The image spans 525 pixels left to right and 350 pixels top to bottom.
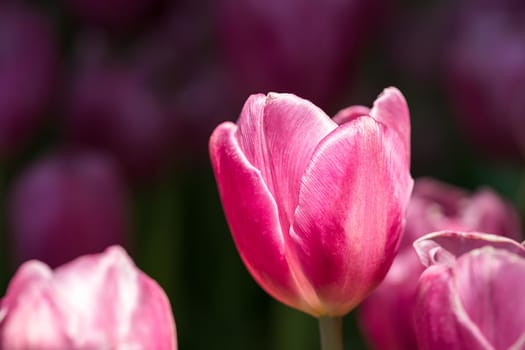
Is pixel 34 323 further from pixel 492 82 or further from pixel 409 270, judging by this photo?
pixel 492 82

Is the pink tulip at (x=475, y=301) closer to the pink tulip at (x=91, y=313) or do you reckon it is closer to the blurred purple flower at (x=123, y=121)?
the pink tulip at (x=91, y=313)

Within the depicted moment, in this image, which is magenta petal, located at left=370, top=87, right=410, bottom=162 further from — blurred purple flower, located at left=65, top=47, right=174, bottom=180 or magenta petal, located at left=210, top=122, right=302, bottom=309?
blurred purple flower, located at left=65, top=47, right=174, bottom=180

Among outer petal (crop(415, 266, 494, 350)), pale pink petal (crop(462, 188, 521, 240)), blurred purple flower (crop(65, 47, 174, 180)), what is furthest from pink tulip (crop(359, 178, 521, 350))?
blurred purple flower (crop(65, 47, 174, 180))

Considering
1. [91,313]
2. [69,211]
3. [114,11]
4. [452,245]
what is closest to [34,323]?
[91,313]

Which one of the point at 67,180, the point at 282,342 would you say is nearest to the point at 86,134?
the point at 67,180

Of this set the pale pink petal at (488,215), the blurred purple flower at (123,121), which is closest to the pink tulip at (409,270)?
the pale pink petal at (488,215)
